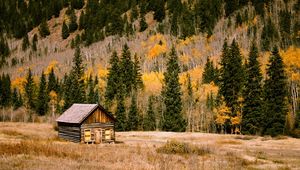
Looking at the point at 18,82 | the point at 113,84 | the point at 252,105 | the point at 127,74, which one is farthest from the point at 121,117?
the point at 18,82

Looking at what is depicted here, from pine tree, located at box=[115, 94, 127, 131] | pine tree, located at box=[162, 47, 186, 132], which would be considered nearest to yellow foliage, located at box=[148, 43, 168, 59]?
pine tree, located at box=[162, 47, 186, 132]

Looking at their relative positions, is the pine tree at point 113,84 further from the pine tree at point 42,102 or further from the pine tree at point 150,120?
the pine tree at point 42,102

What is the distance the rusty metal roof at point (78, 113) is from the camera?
49.8 metres

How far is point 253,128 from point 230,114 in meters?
5.66

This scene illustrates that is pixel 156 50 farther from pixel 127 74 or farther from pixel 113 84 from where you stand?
pixel 113 84

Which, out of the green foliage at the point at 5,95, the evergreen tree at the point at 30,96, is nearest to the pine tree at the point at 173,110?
the evergreen tree at the point at 30,96

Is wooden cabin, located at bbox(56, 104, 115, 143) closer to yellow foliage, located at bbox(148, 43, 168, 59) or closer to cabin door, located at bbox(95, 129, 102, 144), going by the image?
cabin door, located at bbox(95, 129, 102, 144)

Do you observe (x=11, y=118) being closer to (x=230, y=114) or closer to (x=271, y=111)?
(x=230, y=114)

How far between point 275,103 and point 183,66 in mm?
84284

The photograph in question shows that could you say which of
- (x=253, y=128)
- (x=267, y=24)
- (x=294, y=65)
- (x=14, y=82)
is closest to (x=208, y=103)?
(x=294, y=65)

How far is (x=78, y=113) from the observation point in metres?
51.9

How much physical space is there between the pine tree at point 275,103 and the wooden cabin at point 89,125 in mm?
28823

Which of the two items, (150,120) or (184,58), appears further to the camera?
(184,58)

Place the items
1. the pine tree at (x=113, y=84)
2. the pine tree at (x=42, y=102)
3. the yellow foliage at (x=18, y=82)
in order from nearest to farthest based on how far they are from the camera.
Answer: the pine tree at (x=113, y=84) < the pine tree at (x=42, y=102) < the yellow foliage at (x=18, y=82)
